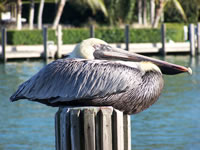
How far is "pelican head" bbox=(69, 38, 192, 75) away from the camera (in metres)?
4.06

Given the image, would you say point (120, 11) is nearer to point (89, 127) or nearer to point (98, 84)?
point (98, 84)

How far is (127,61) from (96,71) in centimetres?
35

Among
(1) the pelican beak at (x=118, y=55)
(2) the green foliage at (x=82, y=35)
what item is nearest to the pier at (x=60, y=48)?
(2) the green foliage at (x=82, y=35)

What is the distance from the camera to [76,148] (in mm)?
3643

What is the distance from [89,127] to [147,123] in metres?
6.45

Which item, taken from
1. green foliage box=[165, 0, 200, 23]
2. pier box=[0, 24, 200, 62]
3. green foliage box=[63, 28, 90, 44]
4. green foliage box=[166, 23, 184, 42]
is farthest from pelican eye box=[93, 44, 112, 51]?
→ green foliage box=[165, 0, 200, 23]

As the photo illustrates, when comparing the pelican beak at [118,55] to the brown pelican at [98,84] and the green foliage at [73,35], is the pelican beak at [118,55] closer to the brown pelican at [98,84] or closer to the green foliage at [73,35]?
the brown pelican at [98,84]

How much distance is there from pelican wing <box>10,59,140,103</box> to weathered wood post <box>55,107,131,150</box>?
0.25 m

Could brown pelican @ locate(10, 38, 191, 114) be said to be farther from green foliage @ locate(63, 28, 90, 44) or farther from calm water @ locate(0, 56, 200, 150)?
green foliage @ locate(63, 28, 90, 44)

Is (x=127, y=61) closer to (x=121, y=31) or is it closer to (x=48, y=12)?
(x=121, y=31)

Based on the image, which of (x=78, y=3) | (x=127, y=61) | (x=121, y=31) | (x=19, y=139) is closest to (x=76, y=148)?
(x=127, y=61)

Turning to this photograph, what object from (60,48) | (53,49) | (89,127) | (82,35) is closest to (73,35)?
(82,35)

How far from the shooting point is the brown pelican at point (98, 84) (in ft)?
12.8

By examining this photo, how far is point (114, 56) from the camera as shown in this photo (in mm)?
4238
